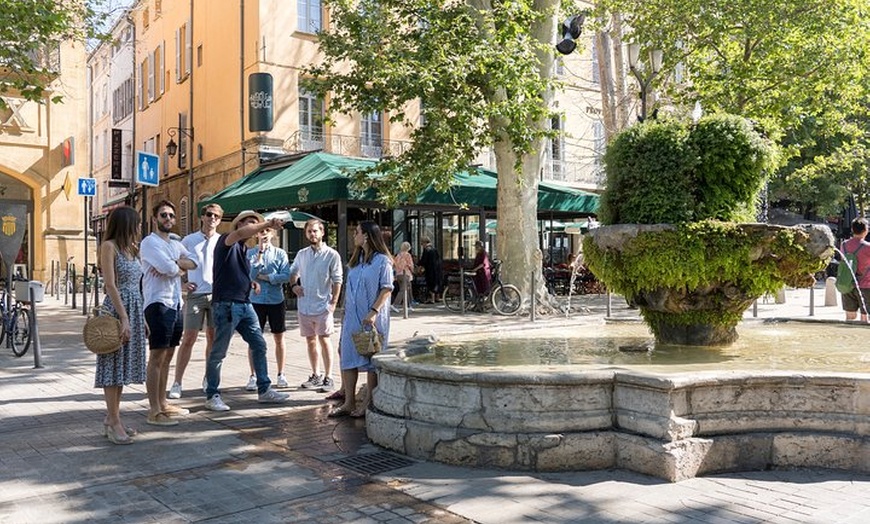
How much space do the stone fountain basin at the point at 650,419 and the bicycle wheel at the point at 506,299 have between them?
10776mm

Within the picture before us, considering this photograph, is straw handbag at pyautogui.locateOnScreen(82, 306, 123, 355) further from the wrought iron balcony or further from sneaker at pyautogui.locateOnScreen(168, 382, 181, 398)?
the wrought iron balcony

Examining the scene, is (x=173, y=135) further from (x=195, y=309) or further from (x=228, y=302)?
(x=228, y=302)

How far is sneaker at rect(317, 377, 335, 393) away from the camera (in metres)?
7.57

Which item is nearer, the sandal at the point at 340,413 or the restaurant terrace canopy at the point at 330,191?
the sandal at the point at 340,413

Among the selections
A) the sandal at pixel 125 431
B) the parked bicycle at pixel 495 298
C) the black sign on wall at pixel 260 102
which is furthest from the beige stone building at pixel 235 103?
the sandal at pixel 125 431

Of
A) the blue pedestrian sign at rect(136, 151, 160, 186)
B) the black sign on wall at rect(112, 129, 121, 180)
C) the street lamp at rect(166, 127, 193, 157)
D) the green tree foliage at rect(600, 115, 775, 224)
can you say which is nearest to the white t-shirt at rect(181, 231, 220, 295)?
the green tree foliage at rect(600, 115, 775, 224)

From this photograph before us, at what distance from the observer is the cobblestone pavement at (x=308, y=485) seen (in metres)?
3.99

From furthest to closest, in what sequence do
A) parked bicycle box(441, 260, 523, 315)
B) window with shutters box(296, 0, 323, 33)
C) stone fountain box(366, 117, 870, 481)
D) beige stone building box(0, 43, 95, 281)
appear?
beige stone building box(0, 43, 95, 281)
window with shutters box(296, 0, 323, 33)
parked bicycle box(441, 260, 523, 315)
stone fountain box(366, 117, 870, 481)

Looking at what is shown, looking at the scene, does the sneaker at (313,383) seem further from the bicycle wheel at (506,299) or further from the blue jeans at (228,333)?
the bicycle wheel at (506,299)

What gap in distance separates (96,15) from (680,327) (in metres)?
13.1

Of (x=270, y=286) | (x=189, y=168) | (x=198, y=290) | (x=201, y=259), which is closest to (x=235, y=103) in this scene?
(x=189, y=168)

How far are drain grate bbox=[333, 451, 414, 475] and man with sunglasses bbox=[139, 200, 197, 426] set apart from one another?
188 centimetres

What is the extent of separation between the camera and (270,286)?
25.7 ft

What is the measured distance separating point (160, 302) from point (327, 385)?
2.23m
